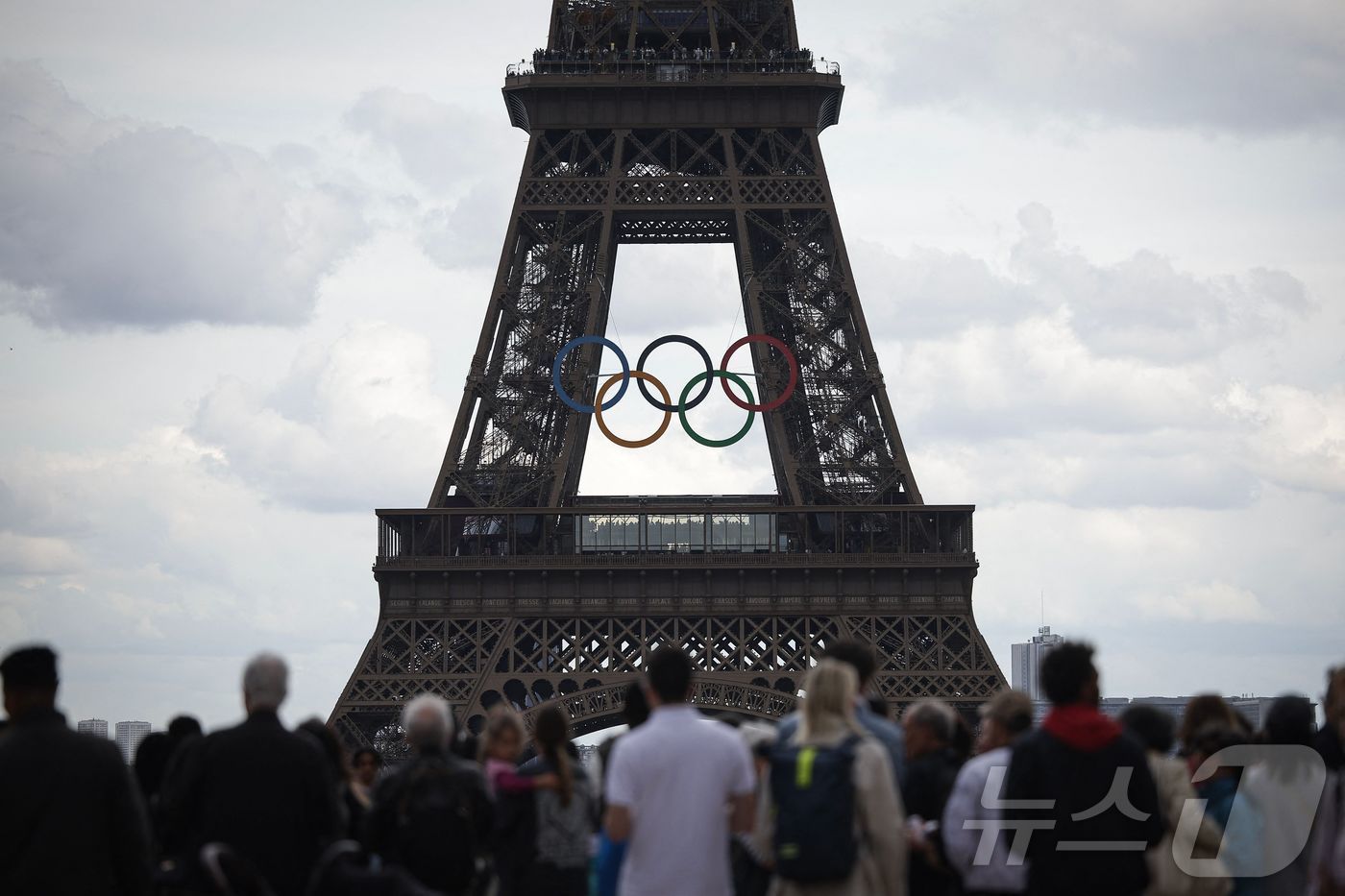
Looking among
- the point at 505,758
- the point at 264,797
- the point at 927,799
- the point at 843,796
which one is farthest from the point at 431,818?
the point at 927,799

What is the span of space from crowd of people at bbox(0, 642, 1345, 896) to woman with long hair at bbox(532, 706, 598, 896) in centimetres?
50

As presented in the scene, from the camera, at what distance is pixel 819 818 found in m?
13.4

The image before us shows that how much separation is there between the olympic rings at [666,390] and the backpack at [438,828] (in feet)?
156

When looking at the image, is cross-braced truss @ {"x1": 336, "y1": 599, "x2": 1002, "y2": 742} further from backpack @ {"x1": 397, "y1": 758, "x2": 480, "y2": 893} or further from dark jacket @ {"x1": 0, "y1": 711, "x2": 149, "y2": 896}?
dark jacket @ {"x1": 0, "y1": 711, "x2": 149, "y2": 896}

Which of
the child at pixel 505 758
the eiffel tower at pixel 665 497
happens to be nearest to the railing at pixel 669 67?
the eiffel tower at pixel 665 497

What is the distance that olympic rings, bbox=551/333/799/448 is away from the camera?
61.8 meters

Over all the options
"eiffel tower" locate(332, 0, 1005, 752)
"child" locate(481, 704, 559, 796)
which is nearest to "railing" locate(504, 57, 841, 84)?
"eiffel tower" locate(332, 0, 1005, 752)

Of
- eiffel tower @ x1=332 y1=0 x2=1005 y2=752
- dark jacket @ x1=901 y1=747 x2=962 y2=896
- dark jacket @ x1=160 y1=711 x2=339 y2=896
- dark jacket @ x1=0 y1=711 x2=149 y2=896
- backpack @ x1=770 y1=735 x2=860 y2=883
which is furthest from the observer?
eiffel tower @ x1=332 y1=0 x2=1005 y2=752

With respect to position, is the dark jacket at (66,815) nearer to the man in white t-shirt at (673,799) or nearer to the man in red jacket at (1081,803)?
the man in white t-shirt at (673,799)

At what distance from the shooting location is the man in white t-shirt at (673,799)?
528 inches

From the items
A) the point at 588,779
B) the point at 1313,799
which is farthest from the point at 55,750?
the point at 1313,799

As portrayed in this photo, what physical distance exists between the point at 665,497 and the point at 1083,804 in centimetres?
5201

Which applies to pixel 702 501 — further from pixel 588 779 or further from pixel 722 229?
pixel 588 779

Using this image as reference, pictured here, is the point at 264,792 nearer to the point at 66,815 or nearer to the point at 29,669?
the point at 66,815
